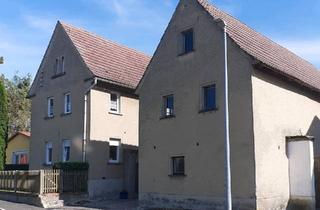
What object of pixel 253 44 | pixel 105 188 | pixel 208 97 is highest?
pixel 253 44

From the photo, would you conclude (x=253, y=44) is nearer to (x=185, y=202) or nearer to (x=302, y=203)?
(x=302, y=203)

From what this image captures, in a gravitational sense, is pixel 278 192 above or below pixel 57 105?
below

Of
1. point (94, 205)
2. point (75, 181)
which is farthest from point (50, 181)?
point (94, 205)

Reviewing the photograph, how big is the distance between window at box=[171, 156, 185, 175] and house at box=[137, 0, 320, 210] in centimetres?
5

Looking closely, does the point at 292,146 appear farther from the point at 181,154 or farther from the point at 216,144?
the point at 181,154

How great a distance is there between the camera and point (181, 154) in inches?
810

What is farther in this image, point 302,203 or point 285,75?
point 285,75

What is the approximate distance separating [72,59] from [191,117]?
1074cm

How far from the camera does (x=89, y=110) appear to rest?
84.8 feet

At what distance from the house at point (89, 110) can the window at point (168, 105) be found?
561cm

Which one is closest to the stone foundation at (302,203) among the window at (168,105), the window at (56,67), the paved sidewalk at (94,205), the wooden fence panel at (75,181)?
the window at (168,105)

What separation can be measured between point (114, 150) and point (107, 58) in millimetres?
6082

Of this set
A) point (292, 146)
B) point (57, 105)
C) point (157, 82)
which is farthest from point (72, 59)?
point (292, 146)

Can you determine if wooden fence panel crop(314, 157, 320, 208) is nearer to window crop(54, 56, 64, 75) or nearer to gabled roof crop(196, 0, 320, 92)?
gabled roof crop(196, 0, 320, 92)
